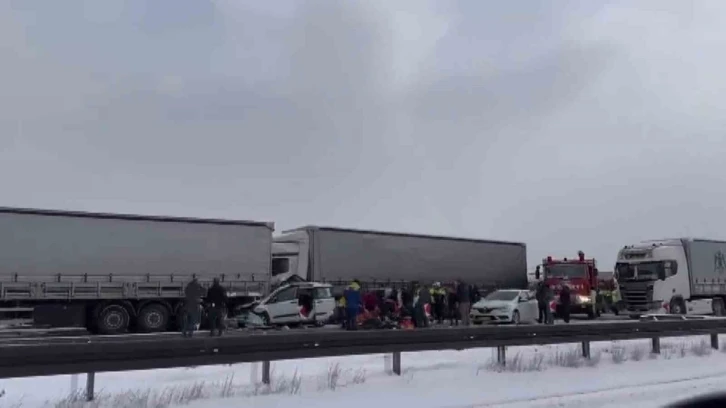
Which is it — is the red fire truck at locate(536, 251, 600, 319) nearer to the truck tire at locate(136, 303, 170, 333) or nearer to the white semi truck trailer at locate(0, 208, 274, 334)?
the white semi truck trailer at locate(0, 208, 274, 334)

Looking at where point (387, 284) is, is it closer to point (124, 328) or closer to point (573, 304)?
point (573, 304)

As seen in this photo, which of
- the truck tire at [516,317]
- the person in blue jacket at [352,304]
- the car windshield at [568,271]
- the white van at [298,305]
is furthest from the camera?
the car windshield at [568,271]

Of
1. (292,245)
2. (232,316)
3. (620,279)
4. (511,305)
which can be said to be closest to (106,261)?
(232,316)

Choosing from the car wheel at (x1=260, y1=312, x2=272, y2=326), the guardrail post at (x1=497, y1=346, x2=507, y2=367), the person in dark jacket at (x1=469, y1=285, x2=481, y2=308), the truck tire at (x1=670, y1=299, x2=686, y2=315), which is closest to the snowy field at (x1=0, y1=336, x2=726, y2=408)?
the guardrail post at (x1=497, y1=346, x2=507, y2=367)

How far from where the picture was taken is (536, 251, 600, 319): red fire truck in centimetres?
3131

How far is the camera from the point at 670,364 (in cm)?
1445

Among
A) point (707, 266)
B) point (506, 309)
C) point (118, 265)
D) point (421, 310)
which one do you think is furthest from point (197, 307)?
point (707, 266)

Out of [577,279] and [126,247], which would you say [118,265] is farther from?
[577,279]

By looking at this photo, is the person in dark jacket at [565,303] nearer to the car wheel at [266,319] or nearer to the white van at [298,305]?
the white van at [298,305]

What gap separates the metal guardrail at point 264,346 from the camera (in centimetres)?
830

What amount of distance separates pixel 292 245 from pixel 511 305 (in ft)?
29.2

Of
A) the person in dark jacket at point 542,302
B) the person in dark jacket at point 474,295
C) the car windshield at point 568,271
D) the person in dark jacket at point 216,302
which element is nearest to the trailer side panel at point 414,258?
the person in dark jacket at point 474,295

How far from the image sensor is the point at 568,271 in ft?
105

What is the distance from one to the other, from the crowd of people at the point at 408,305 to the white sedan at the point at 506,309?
1.79 ft
